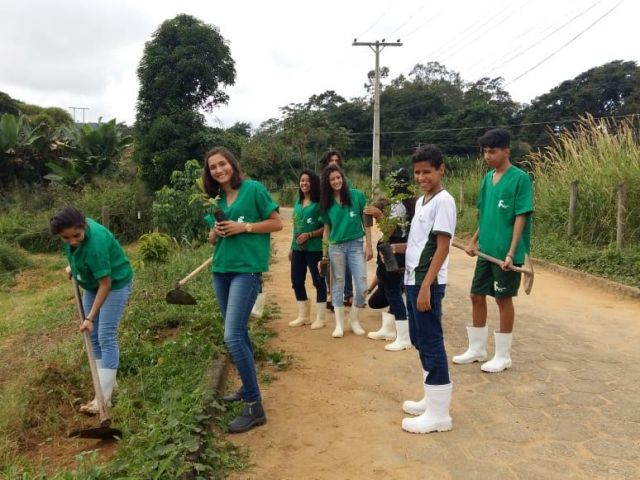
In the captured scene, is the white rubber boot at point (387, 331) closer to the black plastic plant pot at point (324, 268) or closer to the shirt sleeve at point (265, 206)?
the black plastic plant pot at point (324, 268)

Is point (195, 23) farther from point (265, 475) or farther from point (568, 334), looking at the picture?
point (265, 475)

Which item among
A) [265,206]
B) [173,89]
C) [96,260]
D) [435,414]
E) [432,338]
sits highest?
[173,89]

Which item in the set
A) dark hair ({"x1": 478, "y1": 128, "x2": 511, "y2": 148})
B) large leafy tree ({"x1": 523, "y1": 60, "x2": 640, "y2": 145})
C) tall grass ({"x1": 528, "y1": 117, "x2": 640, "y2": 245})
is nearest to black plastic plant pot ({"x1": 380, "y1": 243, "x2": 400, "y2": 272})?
dark hair ({"x1": 478, "y1": 128, "x2": 511, "y2": 148})

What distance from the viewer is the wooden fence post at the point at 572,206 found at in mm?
10234

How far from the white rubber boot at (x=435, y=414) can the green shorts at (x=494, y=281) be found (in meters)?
1.16

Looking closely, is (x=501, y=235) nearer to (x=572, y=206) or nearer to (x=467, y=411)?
(x=467, y=411)

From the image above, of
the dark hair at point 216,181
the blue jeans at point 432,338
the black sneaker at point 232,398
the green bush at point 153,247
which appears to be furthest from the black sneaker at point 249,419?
the green bush at point 153,247

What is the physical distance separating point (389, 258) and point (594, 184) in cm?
729

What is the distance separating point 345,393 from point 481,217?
1.78 metres

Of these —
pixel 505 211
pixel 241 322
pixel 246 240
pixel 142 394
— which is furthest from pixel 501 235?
pixel 142 394

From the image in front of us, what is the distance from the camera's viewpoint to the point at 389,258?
14.5 ft

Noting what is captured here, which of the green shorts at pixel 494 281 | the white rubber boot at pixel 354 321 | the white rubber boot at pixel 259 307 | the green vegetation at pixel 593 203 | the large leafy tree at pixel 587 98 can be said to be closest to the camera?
the green shorts at pixel 494 281

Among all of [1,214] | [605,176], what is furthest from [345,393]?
[1,214]

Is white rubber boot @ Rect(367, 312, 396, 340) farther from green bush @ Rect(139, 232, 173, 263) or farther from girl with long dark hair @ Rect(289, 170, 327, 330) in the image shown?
green bush @ Rect(139, 232, 173, 263)
